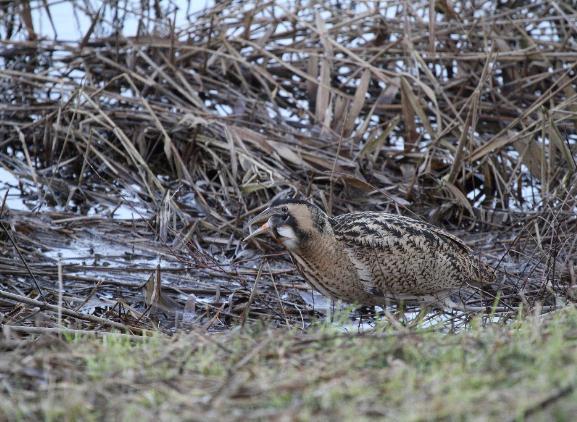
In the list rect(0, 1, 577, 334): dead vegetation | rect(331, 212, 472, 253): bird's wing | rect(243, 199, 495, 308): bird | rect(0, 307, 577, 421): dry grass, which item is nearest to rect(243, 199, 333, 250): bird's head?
rect(243, 199, 495, 308): bird

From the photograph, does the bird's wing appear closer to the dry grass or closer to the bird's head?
the bird's head

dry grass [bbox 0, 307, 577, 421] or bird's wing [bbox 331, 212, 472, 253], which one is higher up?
dry grass [bbox 0, 307, 577, 421]

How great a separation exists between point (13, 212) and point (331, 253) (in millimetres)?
2444

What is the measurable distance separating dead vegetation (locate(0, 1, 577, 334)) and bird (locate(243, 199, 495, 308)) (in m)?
0.27

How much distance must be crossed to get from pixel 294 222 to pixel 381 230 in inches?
17.2

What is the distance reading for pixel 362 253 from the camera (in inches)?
192

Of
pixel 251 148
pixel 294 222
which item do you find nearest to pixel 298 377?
pixel 294 222

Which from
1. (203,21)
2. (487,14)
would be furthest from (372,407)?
(487,14)

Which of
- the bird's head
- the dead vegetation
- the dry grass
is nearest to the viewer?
the dry grass

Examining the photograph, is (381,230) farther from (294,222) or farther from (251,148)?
(251,148)

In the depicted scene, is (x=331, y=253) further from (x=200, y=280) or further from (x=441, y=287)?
(x=200, y=280)

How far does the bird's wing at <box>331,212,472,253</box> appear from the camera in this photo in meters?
4.87

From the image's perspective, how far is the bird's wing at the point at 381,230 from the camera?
4867 mm

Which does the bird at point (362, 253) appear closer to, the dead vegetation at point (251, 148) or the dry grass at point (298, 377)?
the dead vegetation at point (251, 148)
